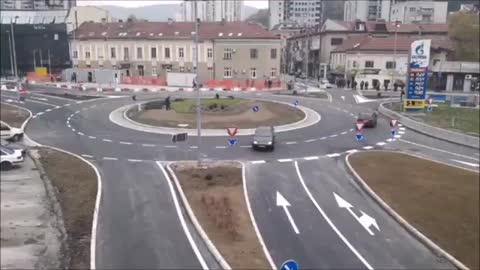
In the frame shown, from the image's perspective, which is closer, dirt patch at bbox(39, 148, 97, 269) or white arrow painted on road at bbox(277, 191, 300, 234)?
dirt patch at bbox(39, 148, 97, 269)

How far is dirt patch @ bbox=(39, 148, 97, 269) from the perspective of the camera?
16289 millimetres

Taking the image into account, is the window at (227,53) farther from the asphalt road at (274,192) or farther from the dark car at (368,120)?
the dark car at (368,120)

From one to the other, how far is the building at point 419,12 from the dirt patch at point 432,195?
3016 inches

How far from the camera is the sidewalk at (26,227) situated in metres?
4.81

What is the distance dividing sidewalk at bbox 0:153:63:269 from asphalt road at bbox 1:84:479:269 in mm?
7941

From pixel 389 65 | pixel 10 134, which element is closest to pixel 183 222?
pixel 10 134

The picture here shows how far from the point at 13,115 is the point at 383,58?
63.3 metres

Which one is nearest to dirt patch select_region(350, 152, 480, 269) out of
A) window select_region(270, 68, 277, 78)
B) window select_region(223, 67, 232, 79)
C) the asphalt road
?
the asphalt road

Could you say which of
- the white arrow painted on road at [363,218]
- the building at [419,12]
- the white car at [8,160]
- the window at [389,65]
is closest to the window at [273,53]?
the window at [389,65]

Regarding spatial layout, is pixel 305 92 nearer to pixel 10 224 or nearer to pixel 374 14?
pixel 10 224

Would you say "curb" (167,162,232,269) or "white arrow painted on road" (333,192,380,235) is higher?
"curb" (167,162,232,269)

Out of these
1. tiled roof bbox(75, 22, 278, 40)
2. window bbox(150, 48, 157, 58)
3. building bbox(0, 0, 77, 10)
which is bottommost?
window bbox(150, 48, 157, 58)

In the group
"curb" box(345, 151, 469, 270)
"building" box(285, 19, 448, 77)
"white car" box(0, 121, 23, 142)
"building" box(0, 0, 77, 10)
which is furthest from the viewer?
"building" box(285, 19, 448, 77)

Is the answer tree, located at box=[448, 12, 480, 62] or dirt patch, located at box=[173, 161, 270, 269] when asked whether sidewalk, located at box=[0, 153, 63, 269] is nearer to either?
dirt patch, located at box=[173, 161, 270, 269]
